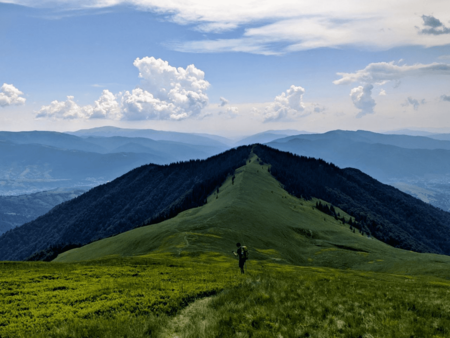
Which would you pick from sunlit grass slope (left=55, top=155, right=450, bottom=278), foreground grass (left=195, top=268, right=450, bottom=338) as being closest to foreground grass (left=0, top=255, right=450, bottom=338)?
foreground grass (left=195, top=268, right=450, bottom=338)

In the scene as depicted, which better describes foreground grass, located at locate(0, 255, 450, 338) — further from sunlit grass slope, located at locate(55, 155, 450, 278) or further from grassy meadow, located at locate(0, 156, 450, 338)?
sunlit grass slope, located at locate(55, 155, 450, 278)

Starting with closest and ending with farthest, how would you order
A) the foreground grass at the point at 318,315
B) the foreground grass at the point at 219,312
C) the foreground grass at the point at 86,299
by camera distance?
the foreground grass at the point at 318,315 → the foreground grass at the point at 219,312 → the foreground grass at the point at 86,299

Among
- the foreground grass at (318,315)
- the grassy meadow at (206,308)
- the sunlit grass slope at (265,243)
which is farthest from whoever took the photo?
the sunlit grass slope at (265,243)

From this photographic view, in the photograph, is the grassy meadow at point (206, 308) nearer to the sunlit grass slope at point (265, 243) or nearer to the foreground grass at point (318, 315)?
the foreground grass at point (318, 315)

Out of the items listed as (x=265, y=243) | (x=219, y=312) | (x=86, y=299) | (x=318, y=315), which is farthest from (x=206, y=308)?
(x=265, y=243)

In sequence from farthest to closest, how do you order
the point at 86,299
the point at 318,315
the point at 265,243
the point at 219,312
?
the point at 265,243 → the point at 86,299 → the point at 219,312 → the point at 318,315

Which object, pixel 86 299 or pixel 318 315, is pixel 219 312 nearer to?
pixel 318 315

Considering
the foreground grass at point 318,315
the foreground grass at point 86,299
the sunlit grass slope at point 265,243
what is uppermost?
the foreground grass at point 318,315

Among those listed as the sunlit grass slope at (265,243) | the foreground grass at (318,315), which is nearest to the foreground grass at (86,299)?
the foreground grass at (318,315)

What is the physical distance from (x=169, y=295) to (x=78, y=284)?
12658mm

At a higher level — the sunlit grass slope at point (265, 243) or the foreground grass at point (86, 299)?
the foreground grass at point (86, 299)

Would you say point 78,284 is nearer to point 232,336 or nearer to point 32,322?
point 32,322

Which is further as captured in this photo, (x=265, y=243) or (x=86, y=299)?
(x=265, y=243)

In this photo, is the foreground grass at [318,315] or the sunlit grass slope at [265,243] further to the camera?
the sunlit grass slope at [265,243]
